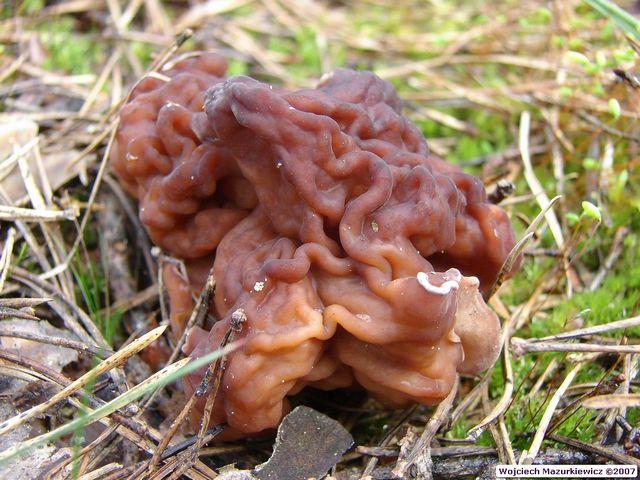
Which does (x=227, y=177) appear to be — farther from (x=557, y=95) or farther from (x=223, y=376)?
(x=557, y=95)

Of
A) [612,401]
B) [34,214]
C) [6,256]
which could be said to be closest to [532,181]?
[612,401]

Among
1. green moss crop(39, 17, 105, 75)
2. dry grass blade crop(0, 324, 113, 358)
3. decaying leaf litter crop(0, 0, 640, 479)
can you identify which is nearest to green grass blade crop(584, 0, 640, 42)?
decaying leaf litter crop(0, 0, 640, 479)

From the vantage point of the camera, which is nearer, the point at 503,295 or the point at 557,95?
the point at 503,295

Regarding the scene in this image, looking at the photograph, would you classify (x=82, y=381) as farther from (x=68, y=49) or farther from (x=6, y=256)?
(x=68, y=49)

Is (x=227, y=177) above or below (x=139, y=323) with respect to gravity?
above

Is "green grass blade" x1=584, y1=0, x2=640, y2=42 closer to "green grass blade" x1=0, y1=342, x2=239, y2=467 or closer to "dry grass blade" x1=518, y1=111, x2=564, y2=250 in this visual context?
"dry grass blade" x1=518, y1=111, x2=564, y2=250

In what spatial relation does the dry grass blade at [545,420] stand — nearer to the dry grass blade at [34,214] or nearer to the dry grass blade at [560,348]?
the dry grass blade at [560,348]

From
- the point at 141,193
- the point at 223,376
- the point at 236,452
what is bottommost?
the point at 236,452

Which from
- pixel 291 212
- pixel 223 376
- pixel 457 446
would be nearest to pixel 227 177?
pixel 291 212
